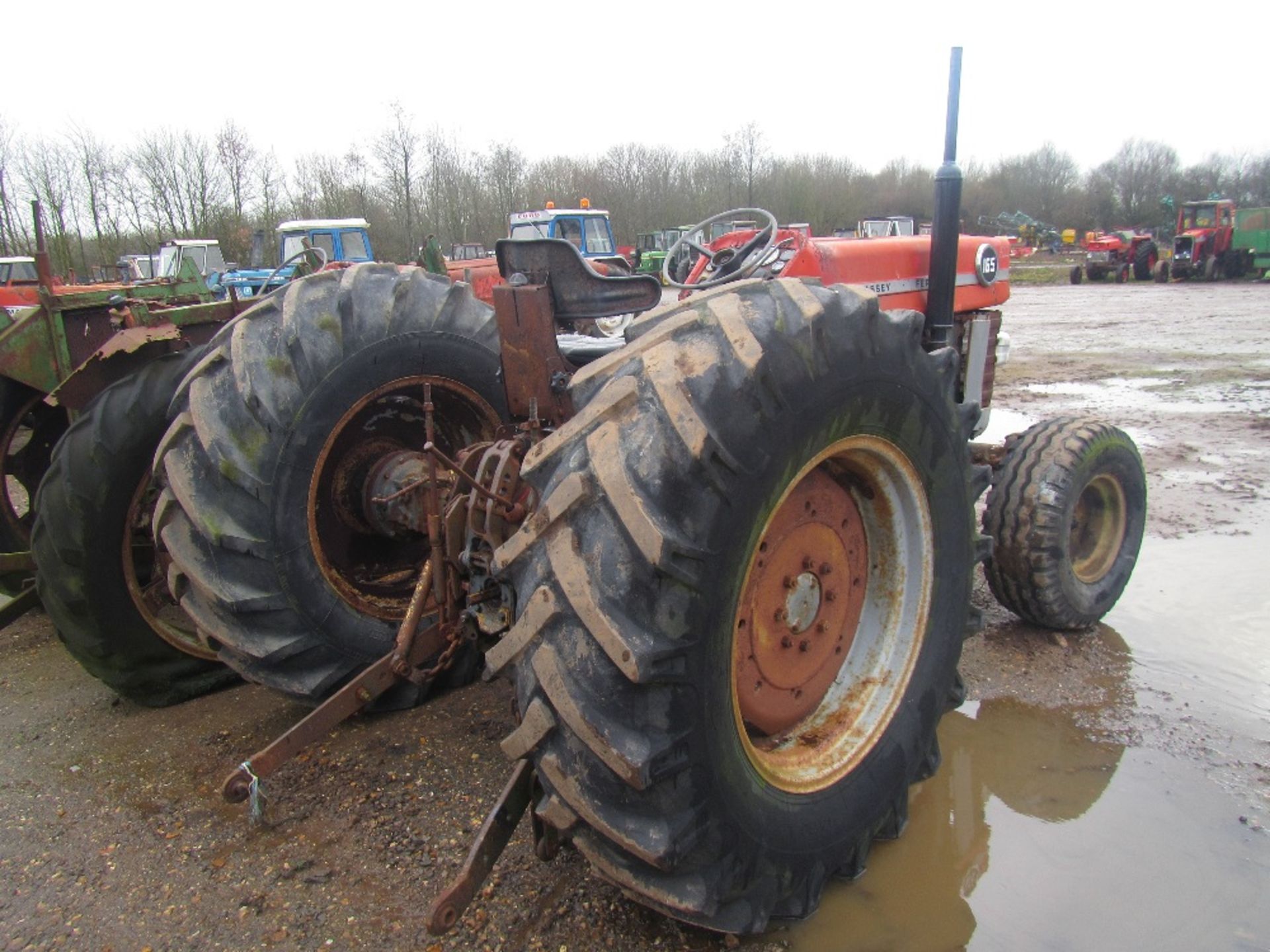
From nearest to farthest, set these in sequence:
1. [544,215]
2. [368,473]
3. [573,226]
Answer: [368,473]
[544,215]
[573,226]

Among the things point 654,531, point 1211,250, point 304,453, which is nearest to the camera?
point 654,531

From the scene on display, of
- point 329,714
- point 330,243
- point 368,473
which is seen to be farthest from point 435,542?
point 330,243

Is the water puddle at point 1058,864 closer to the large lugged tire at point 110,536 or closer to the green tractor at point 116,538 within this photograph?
the green tractor at point 116,538

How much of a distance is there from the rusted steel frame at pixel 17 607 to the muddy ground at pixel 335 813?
263 mm

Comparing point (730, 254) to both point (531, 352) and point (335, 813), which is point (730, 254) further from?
point (335, 813)

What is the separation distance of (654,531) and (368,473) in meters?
1.81

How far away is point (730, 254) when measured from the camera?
142 inches

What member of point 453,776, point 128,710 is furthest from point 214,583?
point 128,710

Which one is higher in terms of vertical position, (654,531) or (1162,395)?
(654,531)

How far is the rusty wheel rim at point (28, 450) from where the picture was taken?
15.9ft

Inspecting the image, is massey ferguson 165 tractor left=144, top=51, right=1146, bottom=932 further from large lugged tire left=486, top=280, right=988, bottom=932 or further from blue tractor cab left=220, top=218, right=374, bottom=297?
blue tractor cab left=220, top=218, right=374, bottom=297

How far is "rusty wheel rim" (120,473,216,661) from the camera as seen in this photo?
135 inches

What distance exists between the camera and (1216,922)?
216 cm

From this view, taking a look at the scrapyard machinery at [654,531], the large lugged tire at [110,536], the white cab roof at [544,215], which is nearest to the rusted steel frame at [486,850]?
the scrapyard machinery at [654,531]
